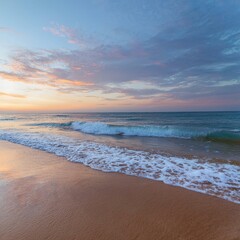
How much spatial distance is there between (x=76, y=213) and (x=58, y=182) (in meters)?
1.63

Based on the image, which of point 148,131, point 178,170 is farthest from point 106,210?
point 148,131

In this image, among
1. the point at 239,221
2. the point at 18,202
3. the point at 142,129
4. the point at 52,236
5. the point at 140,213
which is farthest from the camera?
the point at 142,129

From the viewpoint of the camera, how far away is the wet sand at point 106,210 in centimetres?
273

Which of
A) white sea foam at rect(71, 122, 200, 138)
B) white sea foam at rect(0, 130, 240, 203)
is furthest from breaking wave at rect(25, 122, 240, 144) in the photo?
white sea foam at rect(0, 130, 240, 203)

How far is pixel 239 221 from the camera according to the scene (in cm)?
302

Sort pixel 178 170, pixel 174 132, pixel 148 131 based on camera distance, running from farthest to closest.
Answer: pixel 148 131, pixel 174 132, pixel 178 170

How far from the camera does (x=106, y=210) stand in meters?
3.36

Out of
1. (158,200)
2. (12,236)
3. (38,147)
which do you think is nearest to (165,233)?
(158,200)

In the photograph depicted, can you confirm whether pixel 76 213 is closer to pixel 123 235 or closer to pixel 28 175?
pixel 123 235

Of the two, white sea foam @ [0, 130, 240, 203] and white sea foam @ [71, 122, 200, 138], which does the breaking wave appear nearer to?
white sea foam @ [71, 122, 200, 138]

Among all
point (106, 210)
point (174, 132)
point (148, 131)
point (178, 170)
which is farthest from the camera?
point (148, 131)

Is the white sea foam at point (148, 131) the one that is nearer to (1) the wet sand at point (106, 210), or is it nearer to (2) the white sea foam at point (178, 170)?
(2) the white sea foam at point (178, 170)

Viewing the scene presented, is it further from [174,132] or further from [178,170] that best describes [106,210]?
[174,132]

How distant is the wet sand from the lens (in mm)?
2734
